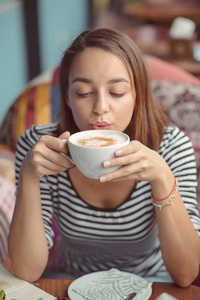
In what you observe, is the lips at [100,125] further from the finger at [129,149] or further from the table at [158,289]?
the table at [158,289]

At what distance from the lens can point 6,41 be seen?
4.45 meters

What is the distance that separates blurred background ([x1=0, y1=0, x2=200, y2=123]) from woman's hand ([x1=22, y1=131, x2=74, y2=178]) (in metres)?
2.33

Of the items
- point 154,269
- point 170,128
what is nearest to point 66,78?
point 170,128

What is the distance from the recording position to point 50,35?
5.86 m

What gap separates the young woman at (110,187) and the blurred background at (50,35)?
6.77 feet

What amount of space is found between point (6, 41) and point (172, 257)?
369 cm

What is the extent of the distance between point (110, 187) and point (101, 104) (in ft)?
1.22

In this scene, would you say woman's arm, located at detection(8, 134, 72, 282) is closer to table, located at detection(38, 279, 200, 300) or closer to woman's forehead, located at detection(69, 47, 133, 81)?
table, located at detection(38, 279, 200, 300)

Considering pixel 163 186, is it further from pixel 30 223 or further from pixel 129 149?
pixel 30 223

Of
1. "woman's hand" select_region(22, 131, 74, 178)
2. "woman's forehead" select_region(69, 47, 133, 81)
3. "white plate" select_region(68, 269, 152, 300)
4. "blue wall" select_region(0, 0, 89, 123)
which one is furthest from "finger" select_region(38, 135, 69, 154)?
"blue wall" select_region(0, 0, 89, 123)

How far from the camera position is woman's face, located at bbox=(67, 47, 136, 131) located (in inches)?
48.8

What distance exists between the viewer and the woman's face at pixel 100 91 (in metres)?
1.24

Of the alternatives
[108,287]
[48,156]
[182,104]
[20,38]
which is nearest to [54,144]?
[48,156]

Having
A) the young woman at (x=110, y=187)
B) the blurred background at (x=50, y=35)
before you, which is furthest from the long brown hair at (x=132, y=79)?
the blurred background at (x=50, y=35)
